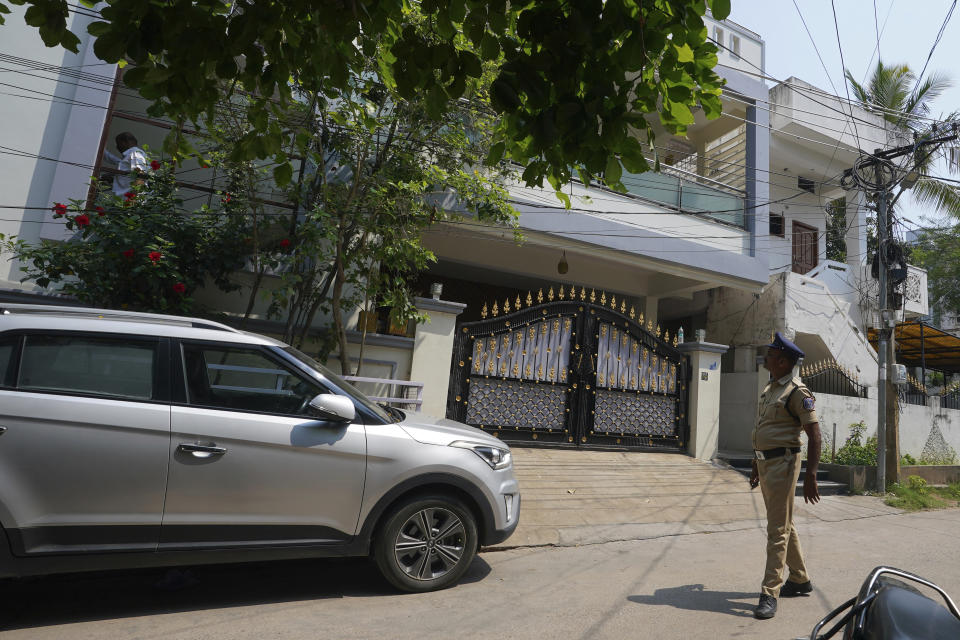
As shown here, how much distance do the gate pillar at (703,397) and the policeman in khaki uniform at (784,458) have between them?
5.61m

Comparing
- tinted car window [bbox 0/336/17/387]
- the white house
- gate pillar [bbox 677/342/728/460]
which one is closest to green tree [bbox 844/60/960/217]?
the white house

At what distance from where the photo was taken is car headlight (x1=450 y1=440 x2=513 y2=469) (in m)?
3.96

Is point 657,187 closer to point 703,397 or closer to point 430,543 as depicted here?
point 703,397

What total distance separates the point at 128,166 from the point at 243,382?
5030mm

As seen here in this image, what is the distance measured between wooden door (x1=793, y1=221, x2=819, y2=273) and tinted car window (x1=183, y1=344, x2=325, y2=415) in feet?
53.2

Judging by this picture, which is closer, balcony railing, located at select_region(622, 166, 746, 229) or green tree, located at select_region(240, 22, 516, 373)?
green tree, located at select_region(240, 22, 516, 373)

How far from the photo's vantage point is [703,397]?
966 centimetres

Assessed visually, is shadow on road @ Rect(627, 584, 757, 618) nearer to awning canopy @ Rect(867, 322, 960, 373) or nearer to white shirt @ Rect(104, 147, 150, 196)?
white shirt @ Rect(104, 147, 150, 196)

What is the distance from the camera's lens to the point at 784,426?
4.01 meters

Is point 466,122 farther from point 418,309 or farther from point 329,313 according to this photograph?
point 329,313

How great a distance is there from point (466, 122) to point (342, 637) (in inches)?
262

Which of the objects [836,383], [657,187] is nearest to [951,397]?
[836,383]

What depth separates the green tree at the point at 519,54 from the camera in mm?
2400

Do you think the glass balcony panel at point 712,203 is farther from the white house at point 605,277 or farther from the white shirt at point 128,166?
the white shirt at point 128,166
